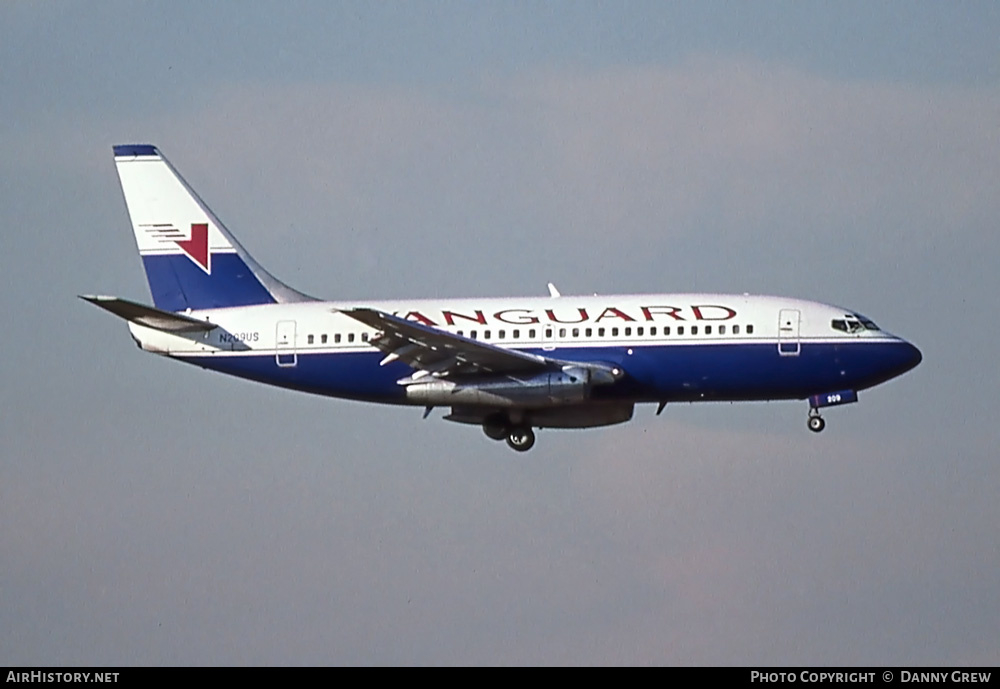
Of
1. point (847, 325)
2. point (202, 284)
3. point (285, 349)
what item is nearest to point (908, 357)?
point (847, 325)

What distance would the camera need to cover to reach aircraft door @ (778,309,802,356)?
74.8m

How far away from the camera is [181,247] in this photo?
274 feet

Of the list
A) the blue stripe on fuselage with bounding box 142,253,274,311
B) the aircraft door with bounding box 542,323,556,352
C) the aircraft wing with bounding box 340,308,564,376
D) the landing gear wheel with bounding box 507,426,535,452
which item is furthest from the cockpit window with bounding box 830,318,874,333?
the blue stripe on fuselage with bounding box 142,253,274,311

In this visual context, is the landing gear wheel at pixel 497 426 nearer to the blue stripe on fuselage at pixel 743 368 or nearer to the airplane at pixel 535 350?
the airplane at pixel 535 350

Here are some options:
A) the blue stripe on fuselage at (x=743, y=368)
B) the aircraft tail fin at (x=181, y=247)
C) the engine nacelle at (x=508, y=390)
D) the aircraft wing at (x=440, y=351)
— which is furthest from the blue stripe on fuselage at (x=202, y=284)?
the blue stripe on fuselage at (x=743, y=368)

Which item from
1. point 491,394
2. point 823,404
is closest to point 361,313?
point 491,394

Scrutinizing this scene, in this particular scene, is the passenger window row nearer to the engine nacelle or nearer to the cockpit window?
the engine nacelle

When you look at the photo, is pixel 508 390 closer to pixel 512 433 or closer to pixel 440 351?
pixel 440 351

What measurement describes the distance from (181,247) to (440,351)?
13779 millimetres

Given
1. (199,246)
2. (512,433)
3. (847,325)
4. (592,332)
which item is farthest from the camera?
(199,246)

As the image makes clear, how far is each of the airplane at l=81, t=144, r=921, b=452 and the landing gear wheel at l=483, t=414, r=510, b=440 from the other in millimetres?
37

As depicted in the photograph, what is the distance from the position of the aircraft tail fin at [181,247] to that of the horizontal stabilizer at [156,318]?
8.48 ft

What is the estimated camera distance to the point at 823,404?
7588 centimetres
